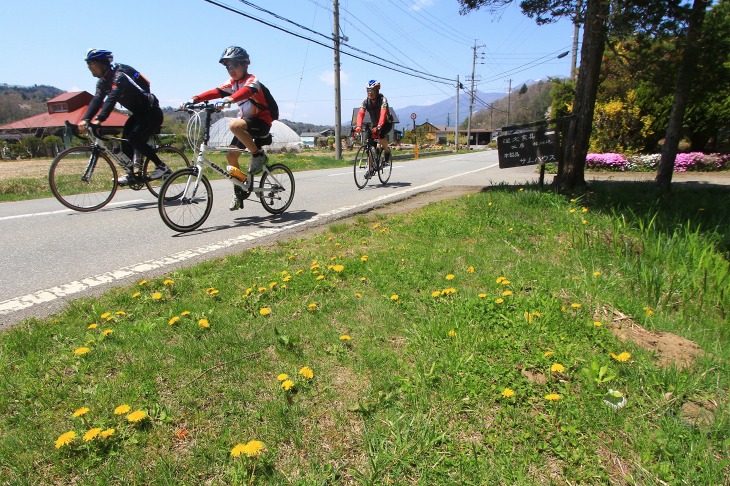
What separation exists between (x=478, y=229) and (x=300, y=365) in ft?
9.76

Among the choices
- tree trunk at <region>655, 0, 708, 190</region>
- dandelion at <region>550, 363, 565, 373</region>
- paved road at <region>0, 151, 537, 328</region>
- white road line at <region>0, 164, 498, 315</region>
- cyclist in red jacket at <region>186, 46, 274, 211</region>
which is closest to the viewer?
dandelion at <region>550, 363, 565, 373</region>

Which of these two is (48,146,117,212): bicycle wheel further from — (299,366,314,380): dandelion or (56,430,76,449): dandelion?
(299,366,314,380): dandelion

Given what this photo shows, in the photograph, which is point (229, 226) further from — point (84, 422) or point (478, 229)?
point (84, 422)

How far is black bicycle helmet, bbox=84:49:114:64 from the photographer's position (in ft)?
18.8

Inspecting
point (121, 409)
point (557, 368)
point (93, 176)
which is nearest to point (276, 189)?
point (93, 176)

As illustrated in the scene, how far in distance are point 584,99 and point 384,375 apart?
19.6ft

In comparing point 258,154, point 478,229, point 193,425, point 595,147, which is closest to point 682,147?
point 595,147

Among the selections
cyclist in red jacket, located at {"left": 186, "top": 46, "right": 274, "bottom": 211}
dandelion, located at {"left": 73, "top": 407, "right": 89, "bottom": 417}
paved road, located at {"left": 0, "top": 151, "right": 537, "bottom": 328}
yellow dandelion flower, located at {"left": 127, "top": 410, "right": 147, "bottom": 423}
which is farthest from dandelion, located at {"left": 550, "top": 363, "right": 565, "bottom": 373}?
cyclist in red jacket, located at {"left": 186, "top": 46, "right": 274, "bottom": 211}

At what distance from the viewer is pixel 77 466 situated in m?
1.52

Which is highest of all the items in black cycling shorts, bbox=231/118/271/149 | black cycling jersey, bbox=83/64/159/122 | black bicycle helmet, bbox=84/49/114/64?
black bicycle helmet, bbox=84/49/114/64

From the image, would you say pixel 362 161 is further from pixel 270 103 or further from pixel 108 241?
pixel 108 241

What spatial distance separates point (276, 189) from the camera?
19.3 ft

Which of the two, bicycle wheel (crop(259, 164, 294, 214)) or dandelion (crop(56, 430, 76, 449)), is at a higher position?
bicycle wheel (crop(259, 164, 294, 214))

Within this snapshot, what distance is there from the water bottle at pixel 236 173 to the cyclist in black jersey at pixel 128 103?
197 centimetres
